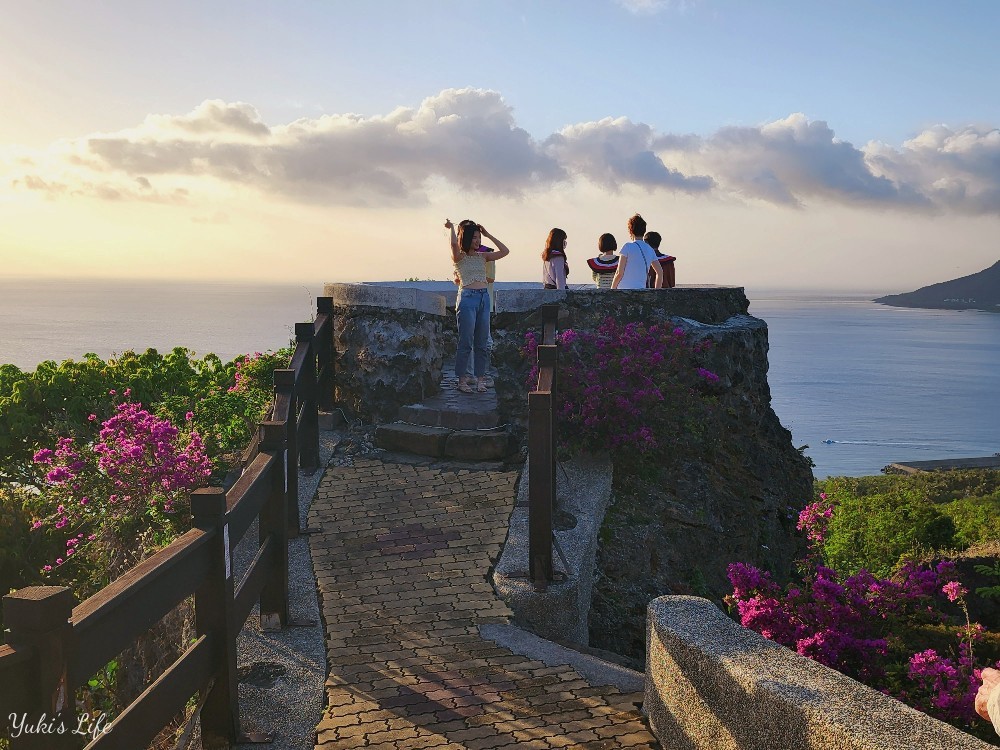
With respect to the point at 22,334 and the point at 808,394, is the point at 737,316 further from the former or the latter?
the point at 808,394

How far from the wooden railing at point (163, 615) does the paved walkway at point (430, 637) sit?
23.8 inches

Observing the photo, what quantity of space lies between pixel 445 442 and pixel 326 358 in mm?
1900

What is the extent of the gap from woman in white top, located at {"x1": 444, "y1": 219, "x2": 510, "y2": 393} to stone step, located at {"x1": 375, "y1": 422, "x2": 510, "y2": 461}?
4.43ft

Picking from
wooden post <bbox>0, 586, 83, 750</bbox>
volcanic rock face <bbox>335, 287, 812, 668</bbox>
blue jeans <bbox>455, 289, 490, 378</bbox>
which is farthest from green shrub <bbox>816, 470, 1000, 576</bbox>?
wooden post <bbox>0, 586, 83, 750</bbox>

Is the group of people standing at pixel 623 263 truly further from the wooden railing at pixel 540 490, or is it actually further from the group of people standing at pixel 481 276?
the wooden railing at pixel 540 490

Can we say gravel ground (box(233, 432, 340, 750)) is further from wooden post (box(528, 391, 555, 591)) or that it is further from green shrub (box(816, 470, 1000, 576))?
green shrub (box(816, 470, 1000, 576))

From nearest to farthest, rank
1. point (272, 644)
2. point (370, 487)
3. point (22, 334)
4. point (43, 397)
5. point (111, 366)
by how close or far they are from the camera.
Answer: point (272, 644) < point (370, 487) < point (43, 397) < point (111, 366) < point (22, 334)

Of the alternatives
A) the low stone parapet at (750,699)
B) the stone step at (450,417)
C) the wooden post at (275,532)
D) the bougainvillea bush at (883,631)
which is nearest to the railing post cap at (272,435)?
the wooden post at (275,532)

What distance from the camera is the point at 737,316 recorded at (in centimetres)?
1273

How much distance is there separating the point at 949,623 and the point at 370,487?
5091 mm

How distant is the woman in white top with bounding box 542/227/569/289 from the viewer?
41.4 feet

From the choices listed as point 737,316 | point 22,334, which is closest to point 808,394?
point 22,334

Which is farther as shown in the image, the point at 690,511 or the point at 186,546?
the point at 690,511

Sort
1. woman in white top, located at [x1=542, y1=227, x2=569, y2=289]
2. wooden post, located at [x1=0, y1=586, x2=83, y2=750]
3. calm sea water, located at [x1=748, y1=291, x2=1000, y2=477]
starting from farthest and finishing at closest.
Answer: calm sea water, located at [x1=748, y1=291, x2=1000, y2=477] → woman in white top, located at [x1=542, y1=227, x2=569, y2=289] → wooden post, located at [x1=0, y1=586, x2=83, y2=750]
